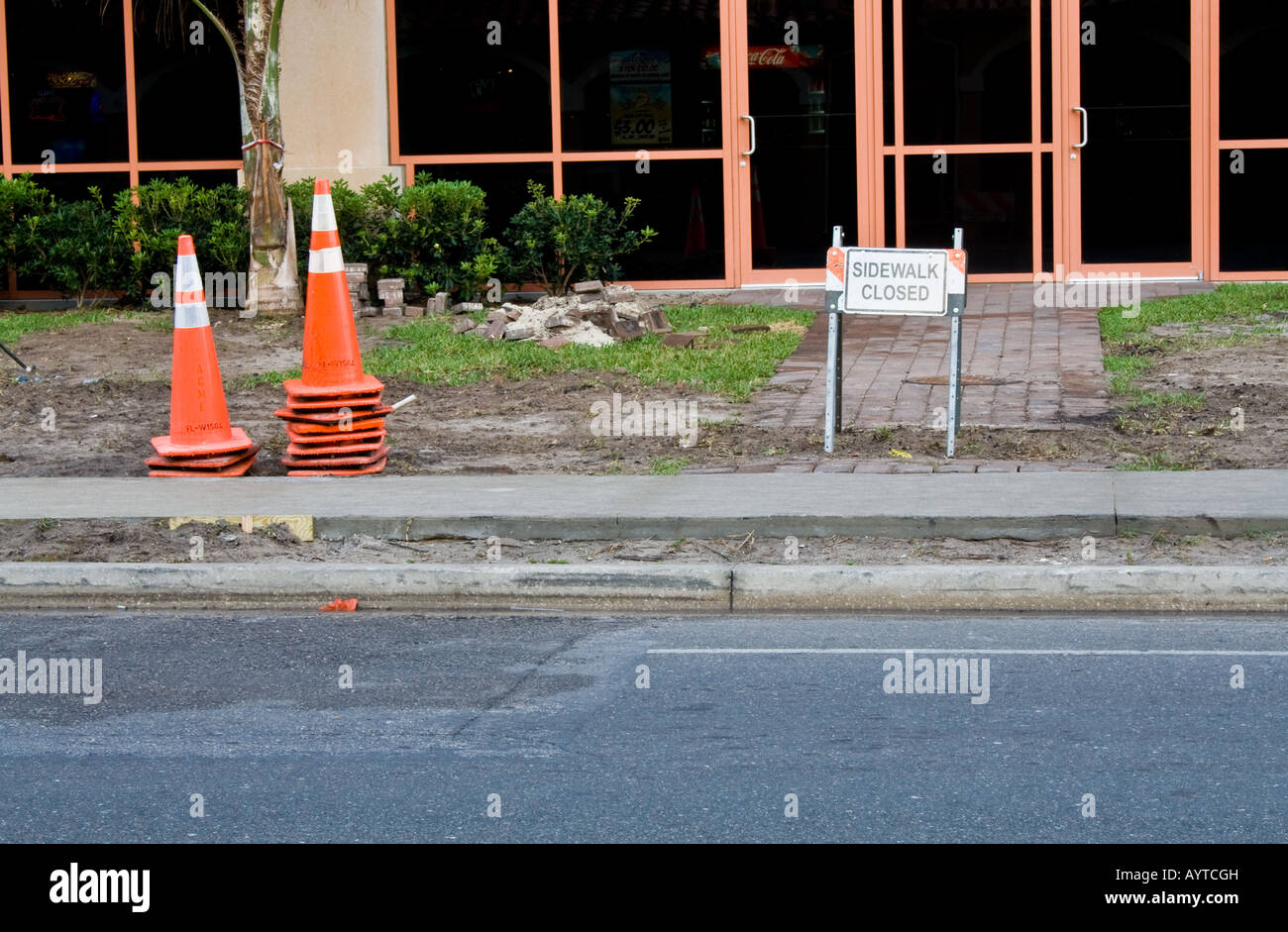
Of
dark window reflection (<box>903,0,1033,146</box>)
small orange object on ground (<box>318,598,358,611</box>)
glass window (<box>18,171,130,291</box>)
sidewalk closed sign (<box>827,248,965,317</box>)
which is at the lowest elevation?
small orange object on ground (<box>318,598,358,611</box>)

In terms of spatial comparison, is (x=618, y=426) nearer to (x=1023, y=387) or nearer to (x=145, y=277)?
(x=1023, y=387)

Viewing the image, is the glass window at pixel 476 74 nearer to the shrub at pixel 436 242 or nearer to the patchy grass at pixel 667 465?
the shrub at pixel 436 242

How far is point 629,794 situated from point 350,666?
1.96 meters

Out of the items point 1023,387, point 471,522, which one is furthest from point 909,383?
point 471,522

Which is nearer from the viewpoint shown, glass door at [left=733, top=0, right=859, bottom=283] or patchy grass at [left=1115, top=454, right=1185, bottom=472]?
patchy grass at [left=1115, top=454, right=1185, bottom=472]

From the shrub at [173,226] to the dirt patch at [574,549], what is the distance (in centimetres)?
862

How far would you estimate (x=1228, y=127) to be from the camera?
57.6ft

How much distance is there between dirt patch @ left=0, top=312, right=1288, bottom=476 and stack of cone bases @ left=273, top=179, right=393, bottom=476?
11.3 inches

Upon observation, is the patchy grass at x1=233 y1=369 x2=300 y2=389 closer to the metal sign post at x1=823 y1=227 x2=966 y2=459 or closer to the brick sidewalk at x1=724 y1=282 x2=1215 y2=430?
the brick sidewalk at x1=724 y1=282 x2=1215 y2=430

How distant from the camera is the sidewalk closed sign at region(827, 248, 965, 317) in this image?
9.95 metres

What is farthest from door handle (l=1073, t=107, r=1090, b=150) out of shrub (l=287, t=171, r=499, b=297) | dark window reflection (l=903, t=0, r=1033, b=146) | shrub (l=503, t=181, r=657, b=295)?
shrub (l=287, t=171, r=499, b=297)

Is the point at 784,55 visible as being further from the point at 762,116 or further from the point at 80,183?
the point at 80,183

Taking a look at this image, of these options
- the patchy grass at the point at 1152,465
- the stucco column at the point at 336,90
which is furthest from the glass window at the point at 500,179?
the patchy grass at the point at 1152,465

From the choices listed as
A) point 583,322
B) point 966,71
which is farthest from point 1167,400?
point 966,71
